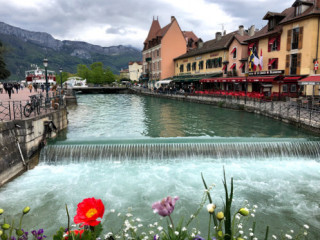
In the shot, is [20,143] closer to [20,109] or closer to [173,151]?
[20,109]

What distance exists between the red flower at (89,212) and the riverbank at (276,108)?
1712 cm

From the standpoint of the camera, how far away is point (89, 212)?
2.05 m

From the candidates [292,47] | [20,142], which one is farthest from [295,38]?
[20,142]

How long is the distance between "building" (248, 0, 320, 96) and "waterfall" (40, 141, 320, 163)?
43.1 feet

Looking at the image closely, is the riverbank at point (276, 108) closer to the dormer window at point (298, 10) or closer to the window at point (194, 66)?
the dormer window at point (298, 10)

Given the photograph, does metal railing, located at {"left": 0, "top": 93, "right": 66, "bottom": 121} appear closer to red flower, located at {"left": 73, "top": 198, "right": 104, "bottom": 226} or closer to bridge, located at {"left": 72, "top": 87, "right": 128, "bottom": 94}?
red flower, located at {"left": 73, "top": 198, "right": 104, "bottom": 226}

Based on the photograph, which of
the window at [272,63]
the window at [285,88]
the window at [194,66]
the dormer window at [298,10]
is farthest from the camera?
the window at [194,66]

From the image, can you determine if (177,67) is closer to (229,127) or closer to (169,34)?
(169,34)

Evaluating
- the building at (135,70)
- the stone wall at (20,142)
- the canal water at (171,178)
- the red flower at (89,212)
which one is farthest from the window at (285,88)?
the building at (135,70)

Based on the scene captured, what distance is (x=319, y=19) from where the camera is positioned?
2670 centimetres

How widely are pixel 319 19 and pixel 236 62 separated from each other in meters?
15.1

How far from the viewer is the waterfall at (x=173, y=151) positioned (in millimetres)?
12391

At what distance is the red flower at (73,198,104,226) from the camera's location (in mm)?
2006

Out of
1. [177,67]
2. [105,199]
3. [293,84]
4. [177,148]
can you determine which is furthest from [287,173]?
[177,67]
